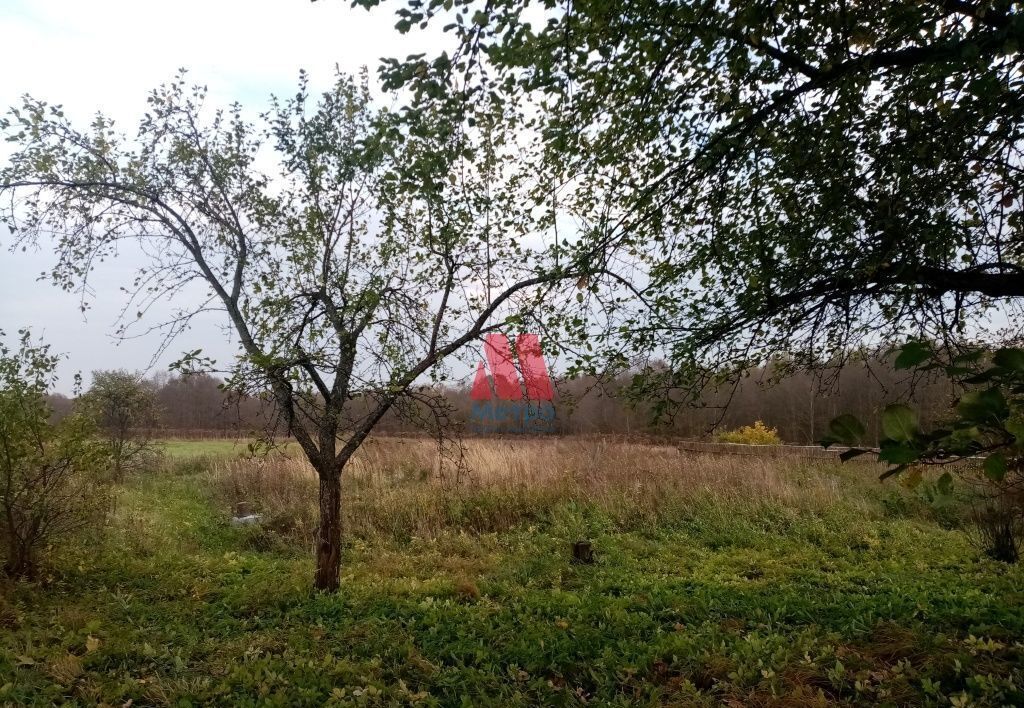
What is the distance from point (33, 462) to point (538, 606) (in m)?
5.15

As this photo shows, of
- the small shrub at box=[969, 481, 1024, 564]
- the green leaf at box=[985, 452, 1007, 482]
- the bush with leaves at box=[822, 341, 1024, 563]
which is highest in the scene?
the bush with leaves at box=[822, 341, 1024, 563]

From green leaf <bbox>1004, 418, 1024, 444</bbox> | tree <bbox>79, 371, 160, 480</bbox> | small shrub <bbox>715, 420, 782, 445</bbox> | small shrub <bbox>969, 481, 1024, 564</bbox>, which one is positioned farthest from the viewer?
small shrub <bbox>715, 420, 782, 445</bbox>

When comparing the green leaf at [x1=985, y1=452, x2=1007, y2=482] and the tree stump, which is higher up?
the green leaf at [x1=985, y1=452, x2=1007, y2=482]

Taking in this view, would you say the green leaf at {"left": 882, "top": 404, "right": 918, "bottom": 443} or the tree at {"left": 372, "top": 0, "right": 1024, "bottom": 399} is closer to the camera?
the green leaf at {"left": 882, "top": 404, "right": 918, "bottom": 443}

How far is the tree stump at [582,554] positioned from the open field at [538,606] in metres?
0.16

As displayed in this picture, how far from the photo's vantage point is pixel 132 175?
241 inches

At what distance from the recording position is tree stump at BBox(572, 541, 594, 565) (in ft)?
25.6

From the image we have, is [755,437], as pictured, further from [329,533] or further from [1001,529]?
[329,533]

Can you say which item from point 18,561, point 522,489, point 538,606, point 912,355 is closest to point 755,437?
point 522,489

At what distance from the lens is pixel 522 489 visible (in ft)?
35.4

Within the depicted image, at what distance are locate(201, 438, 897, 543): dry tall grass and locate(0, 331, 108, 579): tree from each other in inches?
144

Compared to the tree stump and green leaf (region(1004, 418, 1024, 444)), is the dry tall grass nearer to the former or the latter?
the tree stump

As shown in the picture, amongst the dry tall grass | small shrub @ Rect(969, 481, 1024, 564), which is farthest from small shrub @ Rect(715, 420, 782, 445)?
small shrub @ Rect(969, 481, 1024, 564)

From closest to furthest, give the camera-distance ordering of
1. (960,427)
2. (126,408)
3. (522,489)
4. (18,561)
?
1. (960,427)
2. (18,561)
3. (522,489)
4. (126,408)
